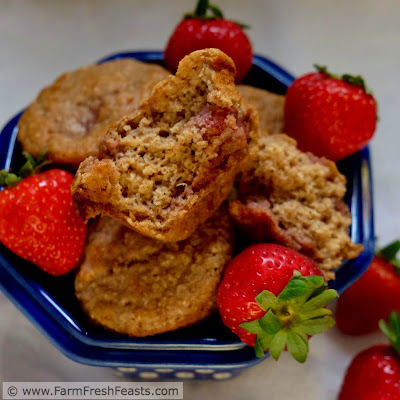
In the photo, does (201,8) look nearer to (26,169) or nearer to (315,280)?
(26,169)

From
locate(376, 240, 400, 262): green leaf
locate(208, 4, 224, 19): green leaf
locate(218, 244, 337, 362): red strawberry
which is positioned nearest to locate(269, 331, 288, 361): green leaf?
locate(218, 244, 337, 362): red strawberry

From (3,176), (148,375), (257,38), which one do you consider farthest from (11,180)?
Answer: (257,38)

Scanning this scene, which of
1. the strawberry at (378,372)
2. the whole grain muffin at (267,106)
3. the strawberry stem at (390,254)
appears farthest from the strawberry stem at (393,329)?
the whole grain muffin at (267,106)

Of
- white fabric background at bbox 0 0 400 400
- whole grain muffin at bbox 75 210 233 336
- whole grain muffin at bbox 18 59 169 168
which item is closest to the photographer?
whole grain muffin at bbox 75 210 233 336

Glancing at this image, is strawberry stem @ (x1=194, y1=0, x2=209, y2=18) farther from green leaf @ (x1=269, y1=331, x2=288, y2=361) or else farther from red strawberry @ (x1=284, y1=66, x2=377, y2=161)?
green leaf @ (x1=269, y1=331, x2=288, y2=361)

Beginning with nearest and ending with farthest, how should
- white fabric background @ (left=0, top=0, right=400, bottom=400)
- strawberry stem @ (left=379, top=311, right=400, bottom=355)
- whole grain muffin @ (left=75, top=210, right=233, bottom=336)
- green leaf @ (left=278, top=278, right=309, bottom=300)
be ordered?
1. green leaf @ (left=278, top=278, right=309, bottom=300)
2. whole grain muffin @ (left=75, top=210, right=233, bottom=336)
3. strawberry stem @ (left=379, top=311, right=400, bottom=355)
4. white fabric background @ (left=0, top=0, right=400, bottom=400)

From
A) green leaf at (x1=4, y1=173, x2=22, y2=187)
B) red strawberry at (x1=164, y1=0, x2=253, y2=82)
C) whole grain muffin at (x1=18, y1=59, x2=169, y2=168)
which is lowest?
green leaf at (x1=4, y1=173, x2=22, y2=187)
